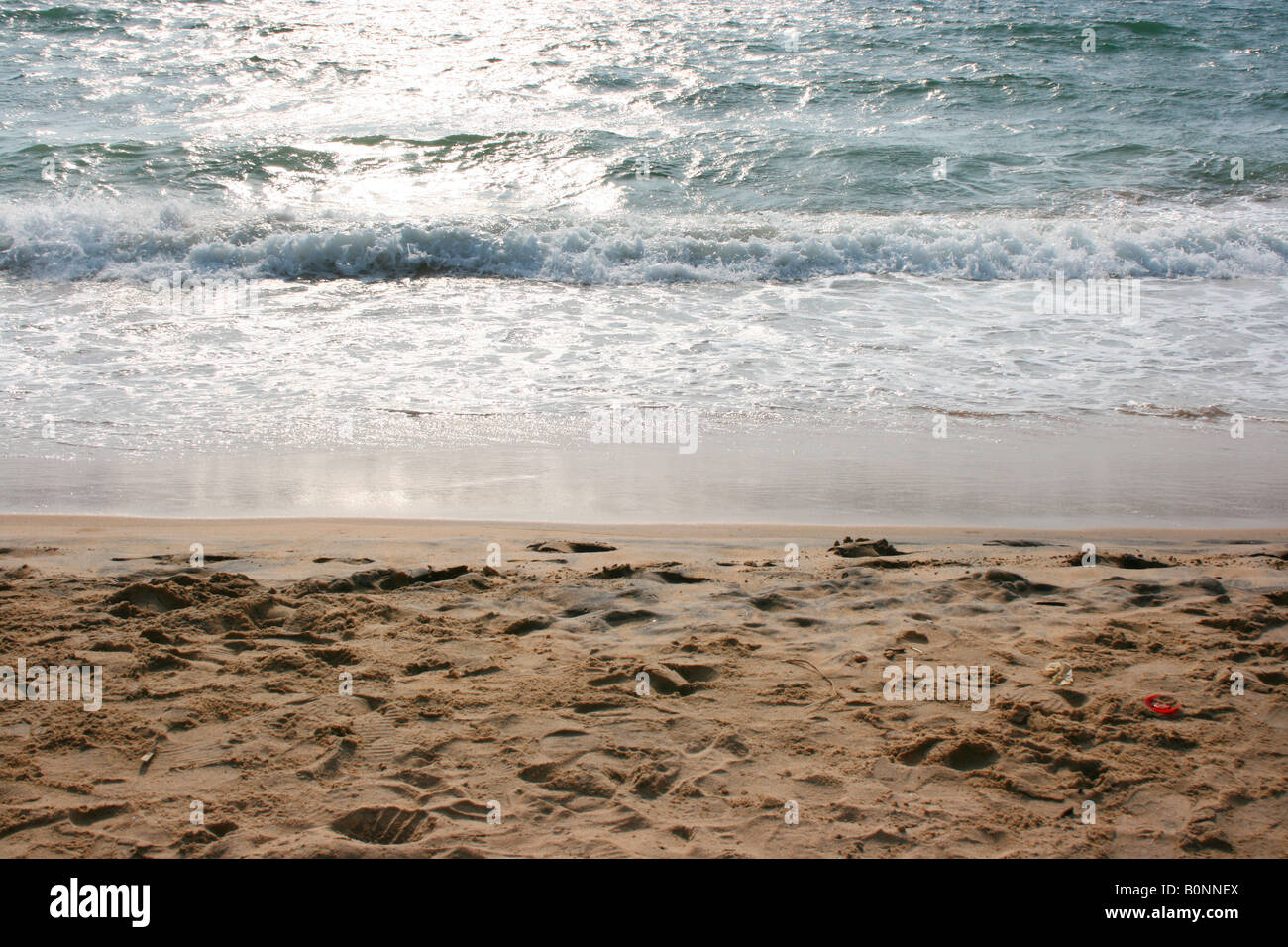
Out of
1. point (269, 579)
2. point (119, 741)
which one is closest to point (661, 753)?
point (119, 741)

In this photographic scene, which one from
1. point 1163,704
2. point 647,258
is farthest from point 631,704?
point 647,258

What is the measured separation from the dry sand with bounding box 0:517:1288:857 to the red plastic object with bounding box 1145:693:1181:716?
0.03 meters

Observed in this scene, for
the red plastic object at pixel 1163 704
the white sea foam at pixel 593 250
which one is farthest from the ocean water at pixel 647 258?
the red plastic object at pixel 1163 704

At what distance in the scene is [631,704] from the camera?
9.53ft

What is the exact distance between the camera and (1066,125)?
15766 mm

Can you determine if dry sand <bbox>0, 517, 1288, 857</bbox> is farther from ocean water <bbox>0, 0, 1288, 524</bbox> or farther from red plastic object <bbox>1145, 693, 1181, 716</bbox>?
ocean water <bbox>0, 0, 1288, 524</bbox>

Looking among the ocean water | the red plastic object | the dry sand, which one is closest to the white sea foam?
the ocean water

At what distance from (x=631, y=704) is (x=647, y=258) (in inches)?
341

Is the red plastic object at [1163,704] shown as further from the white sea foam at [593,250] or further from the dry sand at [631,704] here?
the white sea foam at [593,250]

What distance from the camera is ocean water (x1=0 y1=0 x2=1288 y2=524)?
555 cm

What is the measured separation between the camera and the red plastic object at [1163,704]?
2.87m

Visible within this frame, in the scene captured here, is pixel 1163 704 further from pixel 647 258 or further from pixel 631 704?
pixel 647 258

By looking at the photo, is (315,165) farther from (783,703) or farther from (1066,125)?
(783,703)
